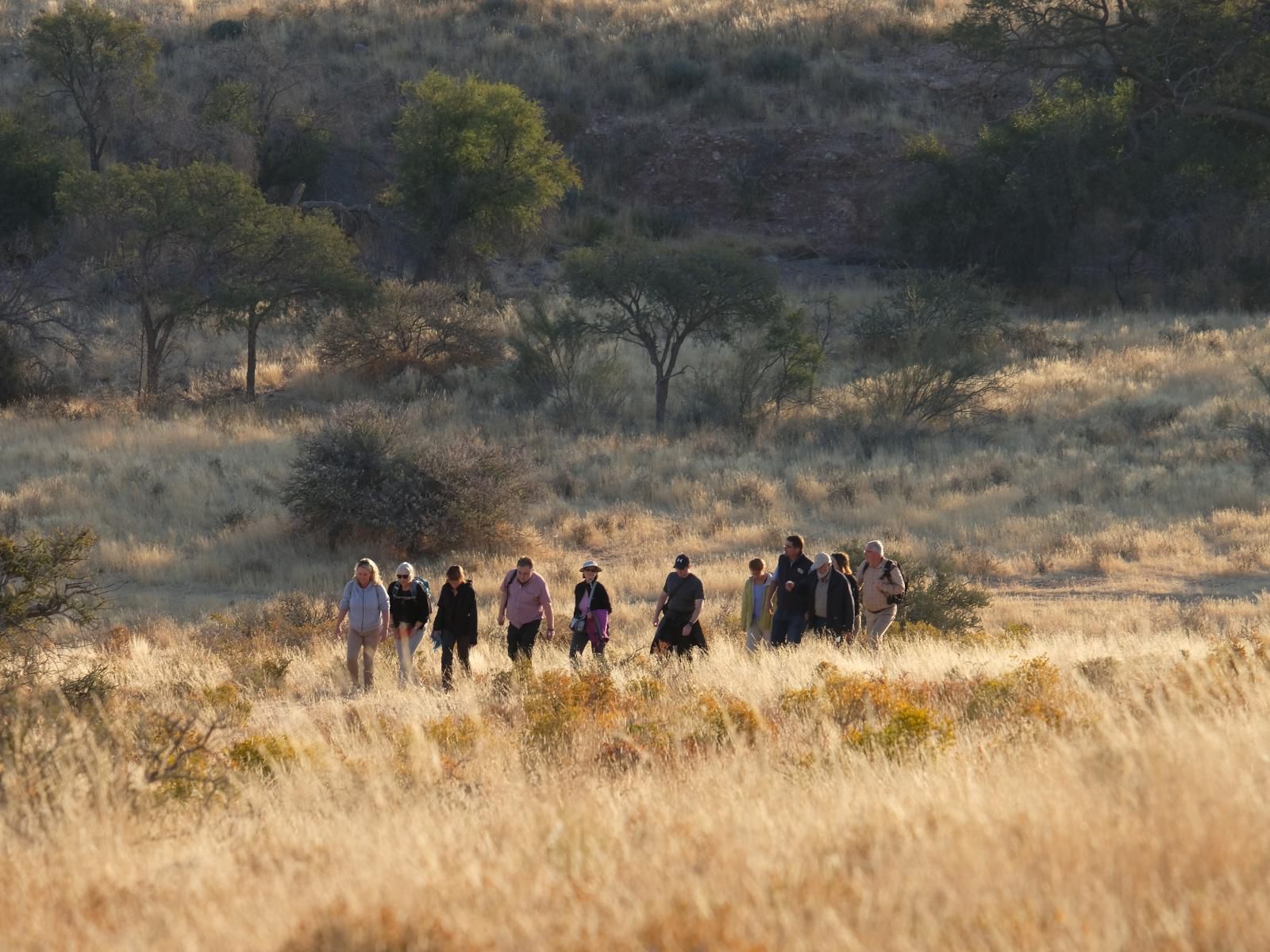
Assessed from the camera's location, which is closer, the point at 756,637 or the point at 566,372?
the point at 756,637

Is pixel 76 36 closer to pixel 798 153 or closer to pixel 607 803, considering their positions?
pixel 798 153

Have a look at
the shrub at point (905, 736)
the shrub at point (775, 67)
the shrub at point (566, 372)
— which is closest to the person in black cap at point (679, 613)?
the shrub at point (905, 736)

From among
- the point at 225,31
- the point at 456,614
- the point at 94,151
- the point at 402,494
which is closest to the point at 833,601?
the point at 456,614

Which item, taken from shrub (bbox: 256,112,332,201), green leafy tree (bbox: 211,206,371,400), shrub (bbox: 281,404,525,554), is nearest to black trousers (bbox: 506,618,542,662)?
shrub (bbox: 281,404,525,554)

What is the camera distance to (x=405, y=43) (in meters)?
54.7

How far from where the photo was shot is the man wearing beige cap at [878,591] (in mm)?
12109

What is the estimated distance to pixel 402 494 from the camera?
66.8ft

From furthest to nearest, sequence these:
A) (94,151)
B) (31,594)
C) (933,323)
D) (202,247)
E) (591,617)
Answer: (94,151), (933,323), (202,247), (591,617), (31,594)

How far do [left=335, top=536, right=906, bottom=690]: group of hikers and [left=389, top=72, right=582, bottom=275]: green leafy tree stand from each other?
28889 mm

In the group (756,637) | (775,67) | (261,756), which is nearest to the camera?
(261,756)

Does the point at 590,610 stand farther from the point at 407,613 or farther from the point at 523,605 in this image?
the point at 407,613

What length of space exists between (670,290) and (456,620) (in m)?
19.3

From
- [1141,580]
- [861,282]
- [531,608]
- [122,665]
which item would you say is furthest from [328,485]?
[861,282]

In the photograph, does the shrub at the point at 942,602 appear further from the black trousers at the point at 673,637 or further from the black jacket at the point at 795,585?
the black trousers at the point at 673,637
